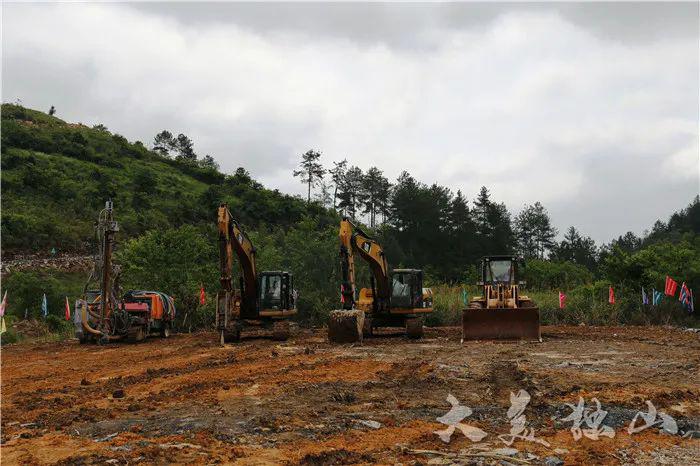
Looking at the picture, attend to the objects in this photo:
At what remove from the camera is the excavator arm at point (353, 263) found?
1825cm

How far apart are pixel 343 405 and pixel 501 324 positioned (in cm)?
1041

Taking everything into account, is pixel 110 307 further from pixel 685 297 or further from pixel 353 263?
pixel 685 297

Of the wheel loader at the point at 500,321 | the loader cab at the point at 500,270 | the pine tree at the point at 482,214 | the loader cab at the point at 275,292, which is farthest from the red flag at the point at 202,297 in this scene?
the pine tree at the point at 482,214

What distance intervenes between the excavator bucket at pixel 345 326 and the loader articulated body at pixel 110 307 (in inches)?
273

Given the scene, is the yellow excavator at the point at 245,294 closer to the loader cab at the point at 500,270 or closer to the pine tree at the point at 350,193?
the loader cab at the point at 500,270

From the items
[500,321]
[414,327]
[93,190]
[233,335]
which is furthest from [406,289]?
[93,190]

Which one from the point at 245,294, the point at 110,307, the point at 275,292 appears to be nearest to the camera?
the point at 110,307

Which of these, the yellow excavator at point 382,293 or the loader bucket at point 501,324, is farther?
the yellow excavator at point 382,293

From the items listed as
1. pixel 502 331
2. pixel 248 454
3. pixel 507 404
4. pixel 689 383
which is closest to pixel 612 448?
pixel 507 404

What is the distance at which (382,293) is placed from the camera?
795 inches

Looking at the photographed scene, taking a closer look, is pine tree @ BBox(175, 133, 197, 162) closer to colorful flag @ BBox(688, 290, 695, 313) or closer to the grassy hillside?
the grassy hillside

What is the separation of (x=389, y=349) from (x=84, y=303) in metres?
9.84

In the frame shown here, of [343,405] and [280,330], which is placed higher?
[280,330]

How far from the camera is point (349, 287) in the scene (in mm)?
18203
